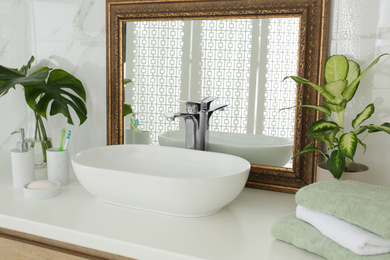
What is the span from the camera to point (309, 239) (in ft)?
2.81

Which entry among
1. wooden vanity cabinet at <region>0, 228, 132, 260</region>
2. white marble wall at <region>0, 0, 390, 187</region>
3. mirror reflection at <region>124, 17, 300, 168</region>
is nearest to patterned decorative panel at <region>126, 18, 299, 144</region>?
mirror reflection at <region>124, 17, 300, 168</region>

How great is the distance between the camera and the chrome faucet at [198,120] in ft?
4.51

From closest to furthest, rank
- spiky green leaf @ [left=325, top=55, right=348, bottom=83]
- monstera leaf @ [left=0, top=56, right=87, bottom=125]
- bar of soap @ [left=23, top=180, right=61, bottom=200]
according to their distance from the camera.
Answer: spiky green leaf @ [left=325, top=55, right=348, bottom=83], bar of soap @ [left=23, top=180, right=61, bottom=200], monstera leaf @ [left=0, top=56, right=87, bottom=125]

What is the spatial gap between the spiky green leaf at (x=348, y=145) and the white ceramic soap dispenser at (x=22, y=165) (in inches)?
40.3

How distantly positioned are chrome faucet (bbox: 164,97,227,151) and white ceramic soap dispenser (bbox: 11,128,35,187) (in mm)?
503

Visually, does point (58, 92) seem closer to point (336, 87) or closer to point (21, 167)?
point (21, 167)

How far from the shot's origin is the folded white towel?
2.50 ft

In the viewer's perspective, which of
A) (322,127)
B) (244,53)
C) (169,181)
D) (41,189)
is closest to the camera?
(169,181)

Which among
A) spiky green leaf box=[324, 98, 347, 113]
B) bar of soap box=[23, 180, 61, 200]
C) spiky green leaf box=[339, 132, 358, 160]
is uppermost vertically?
spiky green leaf box=[324, 98, 347, 113]

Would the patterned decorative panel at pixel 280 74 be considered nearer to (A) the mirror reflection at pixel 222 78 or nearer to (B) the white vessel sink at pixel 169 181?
(A) the mirror reflection at pixel 222 78

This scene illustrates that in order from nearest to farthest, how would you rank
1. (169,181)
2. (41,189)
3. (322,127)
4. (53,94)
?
(169,181) → (322,127) → (41,189) → (53,94)

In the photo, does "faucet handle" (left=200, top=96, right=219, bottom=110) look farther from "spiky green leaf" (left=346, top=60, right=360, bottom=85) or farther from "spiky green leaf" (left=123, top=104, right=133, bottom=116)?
"spiky green leaf" (left=346, top=60, right=360, bottom=85)

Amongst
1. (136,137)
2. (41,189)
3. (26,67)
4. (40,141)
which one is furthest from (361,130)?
(26,67)

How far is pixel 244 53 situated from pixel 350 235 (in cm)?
76
